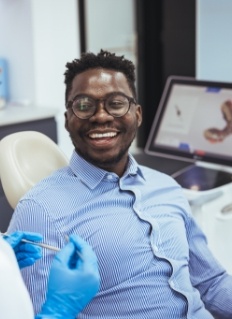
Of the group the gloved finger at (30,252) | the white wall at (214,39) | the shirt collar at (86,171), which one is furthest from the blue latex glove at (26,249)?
the white wall at (214,39)

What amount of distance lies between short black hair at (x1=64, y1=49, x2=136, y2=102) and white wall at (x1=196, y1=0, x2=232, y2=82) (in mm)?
2175

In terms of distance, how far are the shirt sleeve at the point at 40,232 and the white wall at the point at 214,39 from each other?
8.22ft

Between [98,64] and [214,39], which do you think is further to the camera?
[214,39]

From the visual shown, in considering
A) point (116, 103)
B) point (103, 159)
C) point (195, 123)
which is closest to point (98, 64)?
point (116, 103)

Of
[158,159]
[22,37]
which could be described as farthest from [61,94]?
[158,159]

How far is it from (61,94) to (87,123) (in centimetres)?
166

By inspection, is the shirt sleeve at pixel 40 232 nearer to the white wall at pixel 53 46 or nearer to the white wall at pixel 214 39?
the white wall at pixel 53 46

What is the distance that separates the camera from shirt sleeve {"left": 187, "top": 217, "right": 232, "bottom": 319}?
1.66 m

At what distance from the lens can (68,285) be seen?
111cm

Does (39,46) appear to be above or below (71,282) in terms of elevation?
above

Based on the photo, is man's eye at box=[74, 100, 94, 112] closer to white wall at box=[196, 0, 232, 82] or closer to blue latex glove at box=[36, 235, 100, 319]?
blue latex glove at box=[36, 235, 100, 319]

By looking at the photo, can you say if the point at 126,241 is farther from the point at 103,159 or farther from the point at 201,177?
the point at 201,177

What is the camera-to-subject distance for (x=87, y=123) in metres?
1.56

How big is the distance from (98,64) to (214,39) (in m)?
2.32
